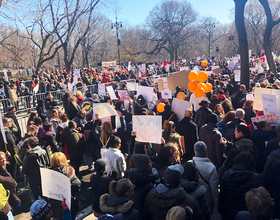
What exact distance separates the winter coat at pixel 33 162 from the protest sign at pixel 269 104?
4.57 m

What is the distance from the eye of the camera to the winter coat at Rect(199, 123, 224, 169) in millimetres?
4996

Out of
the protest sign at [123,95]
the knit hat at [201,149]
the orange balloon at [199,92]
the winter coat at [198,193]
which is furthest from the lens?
the protest sign at [123,95]

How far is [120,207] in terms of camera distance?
9.45ft

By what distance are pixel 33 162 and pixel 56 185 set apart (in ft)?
5.31

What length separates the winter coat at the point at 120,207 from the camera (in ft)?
9.35

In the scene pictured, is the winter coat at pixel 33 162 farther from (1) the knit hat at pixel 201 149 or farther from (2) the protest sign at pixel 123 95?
(2) the protest sign at pixel 123 95

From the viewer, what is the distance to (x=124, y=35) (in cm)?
7456

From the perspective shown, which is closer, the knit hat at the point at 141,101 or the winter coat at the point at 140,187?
the winter coat at the point at 140,187

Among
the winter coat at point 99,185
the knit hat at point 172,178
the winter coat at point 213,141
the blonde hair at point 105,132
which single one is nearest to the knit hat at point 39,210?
the winter coat at point 99,185

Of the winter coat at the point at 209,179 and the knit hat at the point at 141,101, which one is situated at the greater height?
the knit hat at the point at 141,101

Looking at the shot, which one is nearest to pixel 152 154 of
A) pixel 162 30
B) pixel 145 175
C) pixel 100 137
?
pixel 100 137

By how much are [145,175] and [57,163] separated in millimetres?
1317

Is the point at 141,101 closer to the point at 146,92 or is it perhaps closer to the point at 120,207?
the point at 146,92

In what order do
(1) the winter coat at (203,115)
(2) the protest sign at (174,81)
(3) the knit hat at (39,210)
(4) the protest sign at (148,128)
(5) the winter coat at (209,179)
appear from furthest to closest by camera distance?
(2) the protest sign at (174,81), (1) the winter coat at (203,115), (4) the protest sign at (148,128), (5) the winter coat at (209,179), (3) the knit hat at (39,210)
